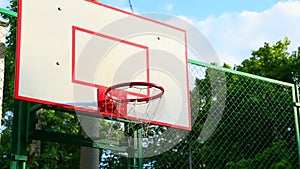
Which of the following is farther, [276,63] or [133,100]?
[276,63]

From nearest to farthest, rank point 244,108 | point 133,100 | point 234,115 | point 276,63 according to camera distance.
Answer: point 133,100 < point 244,108 < point 234,115 < point 276,63

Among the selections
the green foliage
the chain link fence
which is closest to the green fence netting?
the chain link fence

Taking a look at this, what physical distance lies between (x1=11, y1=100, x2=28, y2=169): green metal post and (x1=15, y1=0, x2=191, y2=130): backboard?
0.36 m

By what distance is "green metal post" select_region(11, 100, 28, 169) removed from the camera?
4.01 metres

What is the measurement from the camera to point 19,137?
13.5ft

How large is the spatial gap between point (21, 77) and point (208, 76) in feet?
9.32

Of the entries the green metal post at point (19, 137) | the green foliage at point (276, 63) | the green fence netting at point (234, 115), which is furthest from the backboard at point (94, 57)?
the green foliage at point (276, 63)

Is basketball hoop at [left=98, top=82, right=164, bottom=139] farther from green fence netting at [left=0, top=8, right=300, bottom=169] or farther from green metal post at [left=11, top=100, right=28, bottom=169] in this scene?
green metal post at [left=11, top=100, right=28, bottom=169]

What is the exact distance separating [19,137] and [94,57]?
2.81ft

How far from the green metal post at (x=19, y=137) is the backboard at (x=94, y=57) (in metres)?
0.36

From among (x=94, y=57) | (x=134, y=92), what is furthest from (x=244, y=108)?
(x=94, y=57)

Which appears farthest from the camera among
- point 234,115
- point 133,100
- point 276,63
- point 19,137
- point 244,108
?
point 276,63

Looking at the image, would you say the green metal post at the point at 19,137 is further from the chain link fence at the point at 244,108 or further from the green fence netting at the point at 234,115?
the chain link fence at the point at 244,108

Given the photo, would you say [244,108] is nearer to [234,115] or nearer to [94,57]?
[234,115]
